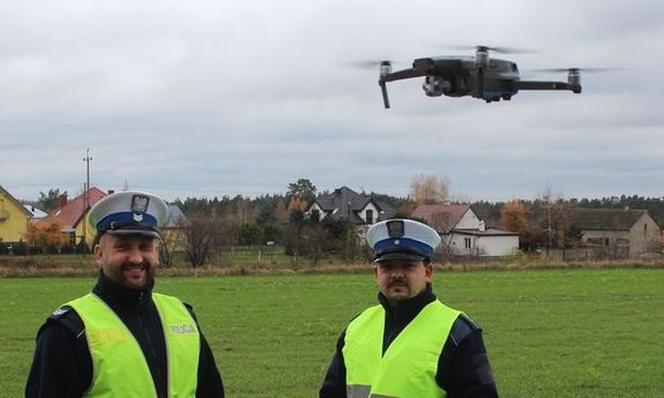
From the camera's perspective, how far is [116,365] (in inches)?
154

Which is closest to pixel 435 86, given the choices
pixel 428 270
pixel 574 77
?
pixel 574 77

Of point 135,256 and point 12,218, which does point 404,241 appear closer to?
point 135,256

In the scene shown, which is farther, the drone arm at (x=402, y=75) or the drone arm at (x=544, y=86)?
the drone arm at (x=544, y=86)

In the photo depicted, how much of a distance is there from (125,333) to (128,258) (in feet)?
1.14

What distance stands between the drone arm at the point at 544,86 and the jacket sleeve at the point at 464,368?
15.5 meters

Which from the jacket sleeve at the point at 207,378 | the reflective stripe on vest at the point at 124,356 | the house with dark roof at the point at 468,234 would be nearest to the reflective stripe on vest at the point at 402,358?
the jacket sleeve at the point at 207,378

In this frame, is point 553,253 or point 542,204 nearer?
point 553,253

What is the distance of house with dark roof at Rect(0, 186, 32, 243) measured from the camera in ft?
276

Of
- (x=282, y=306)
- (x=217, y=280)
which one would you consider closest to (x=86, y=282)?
(x=217, y=280)

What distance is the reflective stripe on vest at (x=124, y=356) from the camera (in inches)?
153

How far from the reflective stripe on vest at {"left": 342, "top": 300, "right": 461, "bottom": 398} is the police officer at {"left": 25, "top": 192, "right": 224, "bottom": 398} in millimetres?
664

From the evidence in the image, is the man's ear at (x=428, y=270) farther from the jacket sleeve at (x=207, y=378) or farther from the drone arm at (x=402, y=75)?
the drone arm at (x=402, y=75)

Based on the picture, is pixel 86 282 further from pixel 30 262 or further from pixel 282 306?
pixel 282 306

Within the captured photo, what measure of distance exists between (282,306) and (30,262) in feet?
93.1
